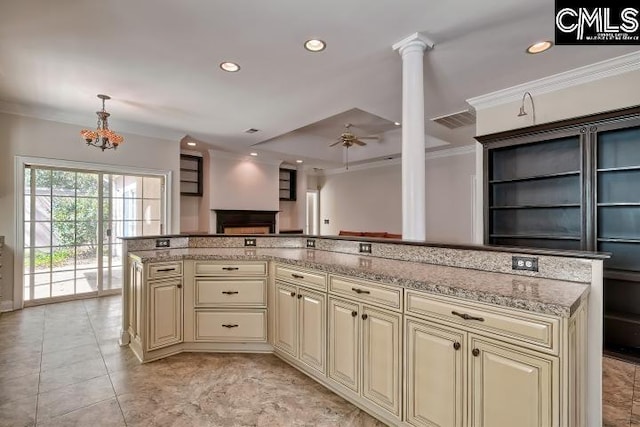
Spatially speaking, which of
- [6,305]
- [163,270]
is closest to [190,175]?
[6,305]

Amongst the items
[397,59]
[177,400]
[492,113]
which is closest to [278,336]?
[177,400]

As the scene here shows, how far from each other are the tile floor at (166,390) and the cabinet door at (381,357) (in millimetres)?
191

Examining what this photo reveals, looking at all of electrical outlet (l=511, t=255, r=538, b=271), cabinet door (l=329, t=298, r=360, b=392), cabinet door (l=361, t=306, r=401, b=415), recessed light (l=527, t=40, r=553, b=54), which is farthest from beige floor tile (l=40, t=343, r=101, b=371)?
recessed light (l=527, t=40, r=553, b=54)

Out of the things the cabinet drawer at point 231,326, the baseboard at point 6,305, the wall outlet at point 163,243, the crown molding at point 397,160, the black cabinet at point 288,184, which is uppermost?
the crown molding at point 397,160

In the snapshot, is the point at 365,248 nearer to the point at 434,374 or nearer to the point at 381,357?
the point at 381,357

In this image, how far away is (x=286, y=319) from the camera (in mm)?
2641

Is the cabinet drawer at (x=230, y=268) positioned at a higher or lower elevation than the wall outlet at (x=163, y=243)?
lower

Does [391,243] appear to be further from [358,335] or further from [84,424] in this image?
[84,424]

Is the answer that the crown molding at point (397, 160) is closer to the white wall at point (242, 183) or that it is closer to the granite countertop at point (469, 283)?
the white wall at point (242, 183)

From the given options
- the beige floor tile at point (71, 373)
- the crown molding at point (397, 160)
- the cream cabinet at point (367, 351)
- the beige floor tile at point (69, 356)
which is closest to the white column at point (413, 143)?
the cream cabinet at point (367, 351)

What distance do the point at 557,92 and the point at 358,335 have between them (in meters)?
3.36

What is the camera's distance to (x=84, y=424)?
6.22ft

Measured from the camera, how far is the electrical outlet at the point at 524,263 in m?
1.84

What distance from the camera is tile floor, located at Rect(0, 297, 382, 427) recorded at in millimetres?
1959
